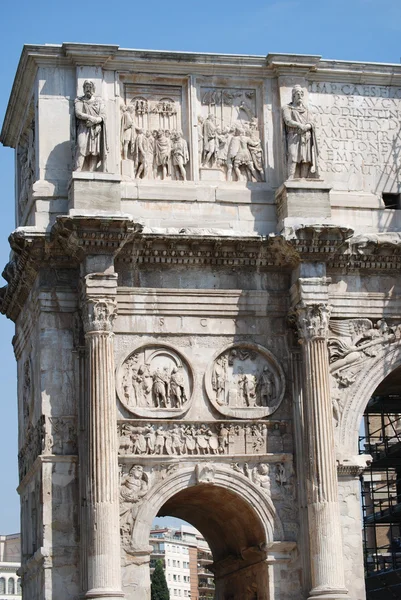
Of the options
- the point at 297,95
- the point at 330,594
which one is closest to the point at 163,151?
the point at 297,95

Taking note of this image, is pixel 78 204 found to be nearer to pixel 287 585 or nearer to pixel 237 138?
pixel 237 138

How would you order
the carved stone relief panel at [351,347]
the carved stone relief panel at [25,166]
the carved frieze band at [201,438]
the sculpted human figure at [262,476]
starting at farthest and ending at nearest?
the carved stone relief panel at [25,166], the carved stone relief panel at [351,347], the sculpted human figure at [262,476], the carved frieze band at [201,438]

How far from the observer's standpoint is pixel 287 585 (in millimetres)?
20609

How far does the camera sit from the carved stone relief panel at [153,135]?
2175cm

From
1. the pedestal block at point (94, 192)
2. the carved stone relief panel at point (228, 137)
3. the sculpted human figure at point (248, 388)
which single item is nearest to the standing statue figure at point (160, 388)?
the sculpted human figure at point (248, 388)

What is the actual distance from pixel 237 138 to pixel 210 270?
94.6 inches

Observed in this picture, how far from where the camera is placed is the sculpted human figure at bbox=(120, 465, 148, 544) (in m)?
20.1

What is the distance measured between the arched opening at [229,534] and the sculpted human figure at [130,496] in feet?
2.71

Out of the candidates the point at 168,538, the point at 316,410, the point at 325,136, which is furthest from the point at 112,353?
the point at 168,538

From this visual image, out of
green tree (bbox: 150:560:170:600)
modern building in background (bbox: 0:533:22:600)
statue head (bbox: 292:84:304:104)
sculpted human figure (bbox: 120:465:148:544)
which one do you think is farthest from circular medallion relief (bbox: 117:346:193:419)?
modern building in background (bbox: 0:533:22:600)

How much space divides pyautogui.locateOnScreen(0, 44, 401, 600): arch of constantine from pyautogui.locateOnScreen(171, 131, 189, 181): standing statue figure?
0.12 feet

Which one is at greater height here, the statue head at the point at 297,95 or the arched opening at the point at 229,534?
the statue head at the point at 297,95

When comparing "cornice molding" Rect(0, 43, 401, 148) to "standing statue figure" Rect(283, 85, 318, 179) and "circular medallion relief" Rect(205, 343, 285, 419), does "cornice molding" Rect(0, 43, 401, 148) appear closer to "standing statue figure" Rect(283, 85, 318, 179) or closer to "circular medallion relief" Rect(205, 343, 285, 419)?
"standing statue figure" Rect(283, 85, 318, 179)

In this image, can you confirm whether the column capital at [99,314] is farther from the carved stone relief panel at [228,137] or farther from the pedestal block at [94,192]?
the carved stone relief panel at [228,137]
